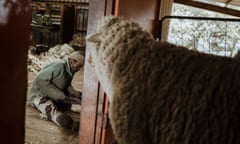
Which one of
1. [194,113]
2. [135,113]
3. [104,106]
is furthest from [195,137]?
[104,106]

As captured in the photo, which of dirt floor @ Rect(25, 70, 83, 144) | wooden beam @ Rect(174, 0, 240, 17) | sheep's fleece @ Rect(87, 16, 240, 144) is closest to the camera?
sheep's fleece @ Rect(87, 16, 240, 144)

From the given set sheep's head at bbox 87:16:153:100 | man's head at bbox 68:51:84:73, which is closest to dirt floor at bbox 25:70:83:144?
man's head at bbox 68:51:84:73

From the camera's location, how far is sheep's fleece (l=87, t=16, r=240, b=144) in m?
0.74

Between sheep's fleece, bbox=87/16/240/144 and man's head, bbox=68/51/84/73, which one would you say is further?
man's head, bbox=68/51/84/73

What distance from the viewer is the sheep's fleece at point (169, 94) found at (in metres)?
0.74

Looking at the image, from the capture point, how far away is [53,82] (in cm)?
329

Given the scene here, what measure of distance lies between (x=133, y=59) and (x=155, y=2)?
176 centimetres

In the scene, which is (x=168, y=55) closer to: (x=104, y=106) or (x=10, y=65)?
(x=10, y=65)

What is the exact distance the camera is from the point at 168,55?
81cm

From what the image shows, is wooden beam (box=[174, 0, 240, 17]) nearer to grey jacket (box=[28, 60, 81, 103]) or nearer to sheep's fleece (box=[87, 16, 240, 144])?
grey jacket (box=[28, 60, 81, 103])

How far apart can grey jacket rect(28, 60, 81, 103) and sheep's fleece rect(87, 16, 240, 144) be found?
248 centimetres

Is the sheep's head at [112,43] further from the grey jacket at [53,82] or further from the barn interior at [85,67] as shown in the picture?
the grey jacket at [53,82]

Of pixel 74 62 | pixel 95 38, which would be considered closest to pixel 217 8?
pixel 74 62

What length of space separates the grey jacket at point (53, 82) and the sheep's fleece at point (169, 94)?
8.13ft
